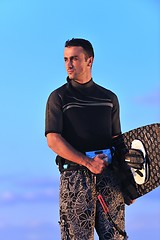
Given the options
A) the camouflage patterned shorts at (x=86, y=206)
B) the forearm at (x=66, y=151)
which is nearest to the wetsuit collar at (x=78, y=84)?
the forearm at (x=66, y=151)

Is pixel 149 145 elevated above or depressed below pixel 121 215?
above

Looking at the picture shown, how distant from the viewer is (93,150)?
5074 mm

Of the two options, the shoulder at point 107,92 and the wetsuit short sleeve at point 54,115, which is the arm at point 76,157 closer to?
the wetsuit short sleeve at point 54,115

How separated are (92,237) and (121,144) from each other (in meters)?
1.00

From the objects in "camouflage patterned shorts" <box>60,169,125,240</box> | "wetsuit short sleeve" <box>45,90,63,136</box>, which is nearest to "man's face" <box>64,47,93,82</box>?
"wetsuit short sleeve" <box>45,90,63,136</box>

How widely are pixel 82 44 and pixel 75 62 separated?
0.21 meters

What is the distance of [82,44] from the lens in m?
5.23

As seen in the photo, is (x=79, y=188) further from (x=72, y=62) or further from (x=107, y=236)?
(x=72, y=62)

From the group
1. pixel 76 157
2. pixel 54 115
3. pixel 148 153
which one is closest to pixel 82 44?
pixel 54 115

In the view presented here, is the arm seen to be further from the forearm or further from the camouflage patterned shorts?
the camouflage patterned shorts

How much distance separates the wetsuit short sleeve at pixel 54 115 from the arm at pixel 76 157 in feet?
0.39

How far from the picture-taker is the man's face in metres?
5.17

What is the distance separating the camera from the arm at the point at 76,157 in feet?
16.2

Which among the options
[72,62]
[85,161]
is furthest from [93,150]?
[72,62]
